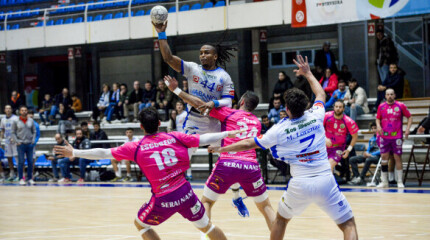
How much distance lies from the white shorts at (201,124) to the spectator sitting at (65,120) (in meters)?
16.1

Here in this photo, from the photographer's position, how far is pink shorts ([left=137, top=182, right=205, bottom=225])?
6.34 m

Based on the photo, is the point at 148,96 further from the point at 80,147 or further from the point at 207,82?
the point at 207,82

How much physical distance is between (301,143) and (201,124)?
2334mm

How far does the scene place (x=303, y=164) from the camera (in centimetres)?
646

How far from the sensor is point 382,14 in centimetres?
1820

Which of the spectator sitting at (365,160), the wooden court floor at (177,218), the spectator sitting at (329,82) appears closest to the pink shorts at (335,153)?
the wooden court floor at (177,218)

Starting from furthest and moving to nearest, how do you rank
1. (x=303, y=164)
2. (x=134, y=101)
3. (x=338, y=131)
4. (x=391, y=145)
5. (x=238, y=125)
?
1. (x=134, y=101)
2. (x=391, y=145)
3. (x=338, y=131)
4. (x=238, y=125)
5. (x=303, y=164)

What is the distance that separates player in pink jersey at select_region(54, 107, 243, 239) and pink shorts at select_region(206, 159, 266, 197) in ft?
5.11

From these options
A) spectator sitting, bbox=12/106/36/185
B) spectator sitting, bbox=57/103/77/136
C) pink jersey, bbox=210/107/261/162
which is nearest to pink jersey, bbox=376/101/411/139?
pink jersey, bbox=210/107/261/162

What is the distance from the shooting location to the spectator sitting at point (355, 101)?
1889 centimetres

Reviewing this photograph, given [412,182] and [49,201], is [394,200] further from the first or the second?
[49,201]

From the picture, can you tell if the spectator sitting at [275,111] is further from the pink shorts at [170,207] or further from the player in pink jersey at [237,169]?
the pink shorts at [170,207]

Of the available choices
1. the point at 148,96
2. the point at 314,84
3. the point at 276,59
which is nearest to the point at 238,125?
the point at 314,84

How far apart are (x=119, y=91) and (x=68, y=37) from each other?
3.06 metres
